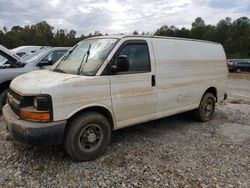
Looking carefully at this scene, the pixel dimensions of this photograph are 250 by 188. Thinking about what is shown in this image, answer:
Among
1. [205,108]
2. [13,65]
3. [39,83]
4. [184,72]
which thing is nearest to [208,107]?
[205,108]

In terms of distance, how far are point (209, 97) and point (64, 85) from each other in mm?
4031

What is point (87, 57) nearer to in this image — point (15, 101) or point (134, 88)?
point (134, 88)

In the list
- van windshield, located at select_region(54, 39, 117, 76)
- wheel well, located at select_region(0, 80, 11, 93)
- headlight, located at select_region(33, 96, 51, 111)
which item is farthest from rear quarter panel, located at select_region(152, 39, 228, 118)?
wheel well, located at select_region(0, 80, 11, 93)

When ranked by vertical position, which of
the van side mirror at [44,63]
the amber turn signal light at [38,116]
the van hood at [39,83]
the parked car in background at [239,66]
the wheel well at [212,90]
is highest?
the van side mirror at [44,63]

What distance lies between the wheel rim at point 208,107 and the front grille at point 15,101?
4210 millimetres

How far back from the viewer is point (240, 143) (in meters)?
4.91

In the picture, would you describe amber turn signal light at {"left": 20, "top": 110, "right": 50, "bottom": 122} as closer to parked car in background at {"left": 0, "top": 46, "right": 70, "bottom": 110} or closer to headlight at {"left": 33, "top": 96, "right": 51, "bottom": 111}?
headlight at {"left": 33, "top": 96, "right": 51, "bottom": 111}

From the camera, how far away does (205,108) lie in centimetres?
627

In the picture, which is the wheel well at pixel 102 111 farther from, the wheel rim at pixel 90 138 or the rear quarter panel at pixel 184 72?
the rear quarter panel at pixel 184 72

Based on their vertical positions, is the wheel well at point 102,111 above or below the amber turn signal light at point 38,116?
below

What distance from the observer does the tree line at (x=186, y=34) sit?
170 feet

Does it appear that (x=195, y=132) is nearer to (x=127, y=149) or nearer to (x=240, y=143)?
(x=240, y=143)

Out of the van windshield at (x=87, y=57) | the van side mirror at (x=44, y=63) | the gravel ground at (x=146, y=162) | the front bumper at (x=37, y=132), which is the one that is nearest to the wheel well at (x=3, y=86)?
the van side mirror at (x=44, y=63)

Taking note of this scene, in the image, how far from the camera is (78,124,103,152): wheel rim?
3967mm
